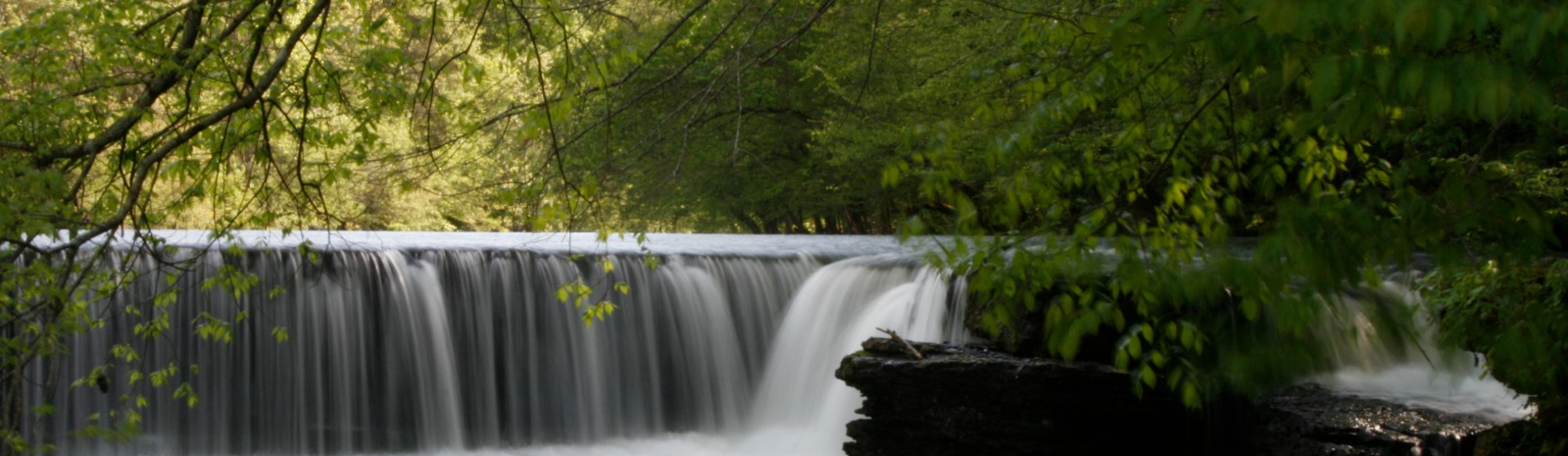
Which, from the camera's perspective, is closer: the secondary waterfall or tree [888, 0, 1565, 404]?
tree [888, 0, 1565, 404]

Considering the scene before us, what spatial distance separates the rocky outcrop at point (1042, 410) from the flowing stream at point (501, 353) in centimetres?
178

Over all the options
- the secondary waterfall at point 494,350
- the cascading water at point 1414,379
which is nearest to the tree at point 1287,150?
the cascading water at point 1414,379

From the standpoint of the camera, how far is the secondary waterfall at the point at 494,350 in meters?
11.2

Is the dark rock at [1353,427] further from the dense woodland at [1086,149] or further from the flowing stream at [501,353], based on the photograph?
the flowing stream at [501,353]

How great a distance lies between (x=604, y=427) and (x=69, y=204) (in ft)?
28.0

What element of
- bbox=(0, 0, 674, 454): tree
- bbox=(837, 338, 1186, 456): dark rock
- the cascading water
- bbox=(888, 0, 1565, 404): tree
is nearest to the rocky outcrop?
bbox=(837, 338, 1186, 456): dark rock

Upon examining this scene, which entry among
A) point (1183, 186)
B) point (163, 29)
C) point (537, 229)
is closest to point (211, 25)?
point (163, 29)

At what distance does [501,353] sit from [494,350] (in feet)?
0.23

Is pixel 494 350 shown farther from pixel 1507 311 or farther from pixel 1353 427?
pixel 1507 311

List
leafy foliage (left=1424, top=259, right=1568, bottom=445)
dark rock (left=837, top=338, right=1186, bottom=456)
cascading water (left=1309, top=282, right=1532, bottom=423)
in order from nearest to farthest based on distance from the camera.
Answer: leafy foliage (left=1424, top=259, right=1568, bottom=445), cascading water (left=1309, top=282, right=1532, bottom=423), dark rock (left=837, top=338, right=1186, bottom=456)

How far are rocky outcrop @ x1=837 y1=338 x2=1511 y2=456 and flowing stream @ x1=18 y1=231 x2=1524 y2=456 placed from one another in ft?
5.82

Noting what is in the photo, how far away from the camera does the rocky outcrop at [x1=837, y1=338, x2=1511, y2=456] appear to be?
26.5ft

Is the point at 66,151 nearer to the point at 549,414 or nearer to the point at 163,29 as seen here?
the point at 163,29

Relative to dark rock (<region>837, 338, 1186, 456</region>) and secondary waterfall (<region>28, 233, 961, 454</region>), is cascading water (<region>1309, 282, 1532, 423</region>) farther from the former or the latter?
secondary waterfall (<region>28, 233, 961, 454</region>)
